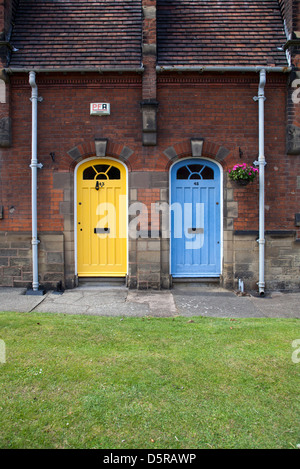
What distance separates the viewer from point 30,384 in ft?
10.8

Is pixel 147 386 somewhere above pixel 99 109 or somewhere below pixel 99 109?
below

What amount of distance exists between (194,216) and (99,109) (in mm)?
3131

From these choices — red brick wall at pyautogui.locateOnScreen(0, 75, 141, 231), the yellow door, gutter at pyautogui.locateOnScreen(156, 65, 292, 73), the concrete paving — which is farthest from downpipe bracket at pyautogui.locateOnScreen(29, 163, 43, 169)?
gutter at pyautogui.locateOnScreen(156, 65, 292, 73)

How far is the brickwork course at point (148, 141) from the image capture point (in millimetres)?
7445

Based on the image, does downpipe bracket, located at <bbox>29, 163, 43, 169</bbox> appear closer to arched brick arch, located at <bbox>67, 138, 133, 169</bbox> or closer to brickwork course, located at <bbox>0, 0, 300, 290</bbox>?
brickwork course, located at <bbox>0, 0, 300, 290</bbox>

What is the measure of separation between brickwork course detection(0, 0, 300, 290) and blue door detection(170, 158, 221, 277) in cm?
26

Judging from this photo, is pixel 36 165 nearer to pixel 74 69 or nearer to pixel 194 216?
pixel 74 69

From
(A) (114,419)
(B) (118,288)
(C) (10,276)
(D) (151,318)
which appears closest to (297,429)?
(A) (114,419)

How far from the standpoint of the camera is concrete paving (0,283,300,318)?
5.93 meters

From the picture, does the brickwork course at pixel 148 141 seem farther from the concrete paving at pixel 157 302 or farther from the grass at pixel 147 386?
the grass at pixel 147 386

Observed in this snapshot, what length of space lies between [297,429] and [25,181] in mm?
6781

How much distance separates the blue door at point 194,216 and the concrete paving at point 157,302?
1.55 feet

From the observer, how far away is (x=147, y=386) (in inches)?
128

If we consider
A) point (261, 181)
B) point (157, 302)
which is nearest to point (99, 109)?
point (261, 181)
